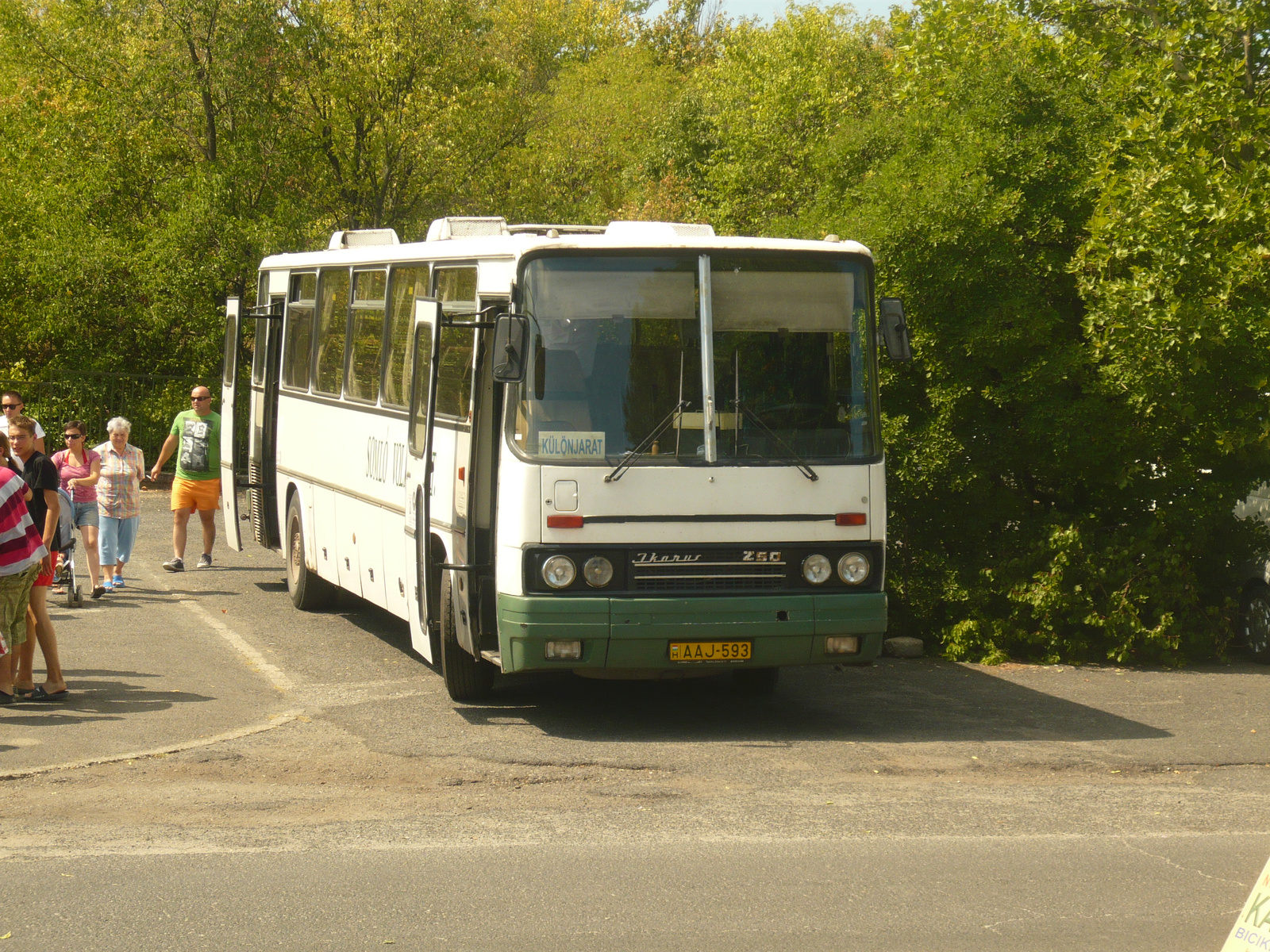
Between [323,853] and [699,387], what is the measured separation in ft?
12.0

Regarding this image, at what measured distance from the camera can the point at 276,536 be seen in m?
15.5

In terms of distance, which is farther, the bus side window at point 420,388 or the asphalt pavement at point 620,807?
the bus side window at point 420,388

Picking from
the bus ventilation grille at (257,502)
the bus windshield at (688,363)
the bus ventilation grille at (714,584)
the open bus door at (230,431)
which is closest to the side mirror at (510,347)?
the bus windshield at (688,363)

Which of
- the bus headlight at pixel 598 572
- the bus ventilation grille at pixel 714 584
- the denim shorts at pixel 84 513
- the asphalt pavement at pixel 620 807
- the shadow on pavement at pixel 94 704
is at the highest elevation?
the denim shorts at pixel 84 513

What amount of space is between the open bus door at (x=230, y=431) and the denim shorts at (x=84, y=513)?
1782 mm

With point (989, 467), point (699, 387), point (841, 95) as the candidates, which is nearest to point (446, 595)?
point (699, 387)

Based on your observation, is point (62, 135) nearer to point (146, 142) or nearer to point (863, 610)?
point (146, 142)

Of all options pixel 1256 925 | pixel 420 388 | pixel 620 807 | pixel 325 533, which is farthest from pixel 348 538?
pixel 1256 925

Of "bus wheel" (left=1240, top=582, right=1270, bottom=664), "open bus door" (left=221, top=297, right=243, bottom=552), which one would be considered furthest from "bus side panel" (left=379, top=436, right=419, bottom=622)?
"bus wheel" (left=1240, top=582, right=1270, bottom=664)

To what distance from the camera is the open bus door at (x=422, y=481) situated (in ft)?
32.9

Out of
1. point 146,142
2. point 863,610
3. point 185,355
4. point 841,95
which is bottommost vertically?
point 863,610

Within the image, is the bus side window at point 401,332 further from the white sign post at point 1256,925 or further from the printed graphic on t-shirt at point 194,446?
the white sign post at point 1256,925

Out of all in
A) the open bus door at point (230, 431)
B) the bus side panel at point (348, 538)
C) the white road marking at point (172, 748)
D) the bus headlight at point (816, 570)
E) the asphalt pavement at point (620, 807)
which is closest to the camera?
the asphalt pavement at point (620, 807)

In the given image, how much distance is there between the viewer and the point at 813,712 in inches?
407
